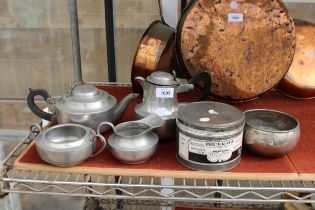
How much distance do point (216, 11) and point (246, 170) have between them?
1.08 ft

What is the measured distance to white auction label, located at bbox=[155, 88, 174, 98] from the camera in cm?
64

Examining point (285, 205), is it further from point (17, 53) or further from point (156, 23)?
point (17, 53)

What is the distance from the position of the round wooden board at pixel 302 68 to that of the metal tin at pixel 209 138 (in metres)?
0.30

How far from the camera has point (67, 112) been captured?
0.63m

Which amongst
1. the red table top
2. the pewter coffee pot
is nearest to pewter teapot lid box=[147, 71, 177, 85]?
the pewter coffee pot

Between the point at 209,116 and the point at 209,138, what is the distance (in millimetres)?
Answer: 46

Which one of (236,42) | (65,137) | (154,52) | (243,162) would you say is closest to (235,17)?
(236,42)

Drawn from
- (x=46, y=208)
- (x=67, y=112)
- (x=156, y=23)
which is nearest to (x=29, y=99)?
(x=67, y=112)

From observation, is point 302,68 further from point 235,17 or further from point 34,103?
point 34,103

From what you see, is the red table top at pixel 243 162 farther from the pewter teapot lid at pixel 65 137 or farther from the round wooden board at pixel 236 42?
the round wooden board at pixel 236 42

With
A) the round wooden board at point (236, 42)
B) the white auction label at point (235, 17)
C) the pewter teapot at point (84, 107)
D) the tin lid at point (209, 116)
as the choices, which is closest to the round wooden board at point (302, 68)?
the round wooden board at point (236, 42)

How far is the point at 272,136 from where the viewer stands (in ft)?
1.89

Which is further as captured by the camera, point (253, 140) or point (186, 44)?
point (186, 44)

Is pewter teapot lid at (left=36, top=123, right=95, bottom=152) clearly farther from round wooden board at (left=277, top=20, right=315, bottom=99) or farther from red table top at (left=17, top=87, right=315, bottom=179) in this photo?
round wooden board at (left=277, top=20, right=315, bottom=99)
